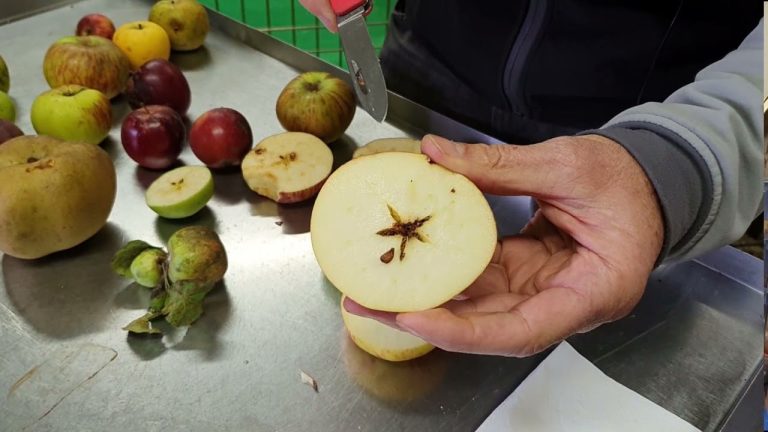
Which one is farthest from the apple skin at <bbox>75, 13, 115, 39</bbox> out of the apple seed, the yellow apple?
the apple seed

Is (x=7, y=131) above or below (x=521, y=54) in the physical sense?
below

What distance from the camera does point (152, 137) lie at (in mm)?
956

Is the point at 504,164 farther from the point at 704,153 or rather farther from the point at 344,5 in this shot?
the point at 344,5

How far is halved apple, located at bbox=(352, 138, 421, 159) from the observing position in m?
0.96

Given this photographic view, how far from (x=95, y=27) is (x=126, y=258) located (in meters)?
0.65

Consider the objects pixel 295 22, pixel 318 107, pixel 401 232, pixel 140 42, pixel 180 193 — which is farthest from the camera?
pixel 295 22

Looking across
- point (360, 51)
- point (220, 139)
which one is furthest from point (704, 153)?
point (220, 139)

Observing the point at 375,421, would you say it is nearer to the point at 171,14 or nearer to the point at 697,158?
the point at 697,158

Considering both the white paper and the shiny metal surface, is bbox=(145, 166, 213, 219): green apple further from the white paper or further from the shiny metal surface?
the white paper

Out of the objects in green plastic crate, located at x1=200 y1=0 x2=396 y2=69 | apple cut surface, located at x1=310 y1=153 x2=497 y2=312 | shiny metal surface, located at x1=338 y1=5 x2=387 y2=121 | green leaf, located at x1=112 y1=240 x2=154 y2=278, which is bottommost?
green plastic crate, located at x1=200 y1=0 x2=396 y2=69

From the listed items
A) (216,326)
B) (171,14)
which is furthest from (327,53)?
(216,326)

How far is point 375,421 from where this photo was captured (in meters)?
0.68

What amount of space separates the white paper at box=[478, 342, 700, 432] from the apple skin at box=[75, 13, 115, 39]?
1.01 metres

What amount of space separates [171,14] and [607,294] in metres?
0.99
